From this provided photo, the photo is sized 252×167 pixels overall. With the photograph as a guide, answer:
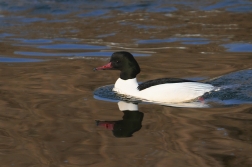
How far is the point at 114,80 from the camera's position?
10.9 metres

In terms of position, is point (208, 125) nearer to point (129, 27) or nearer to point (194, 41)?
point (194, 41)

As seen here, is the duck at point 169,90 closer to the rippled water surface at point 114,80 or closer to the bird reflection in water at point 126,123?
the rippled water surface at point 114,80

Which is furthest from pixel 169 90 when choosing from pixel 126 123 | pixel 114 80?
pixel 114 80

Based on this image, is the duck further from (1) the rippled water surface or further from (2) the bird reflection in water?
(2) the bird reflection in water

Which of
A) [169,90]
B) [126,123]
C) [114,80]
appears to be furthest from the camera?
[114,80]

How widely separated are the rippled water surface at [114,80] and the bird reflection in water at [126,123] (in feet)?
0.04

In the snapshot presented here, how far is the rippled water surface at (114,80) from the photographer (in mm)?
6883

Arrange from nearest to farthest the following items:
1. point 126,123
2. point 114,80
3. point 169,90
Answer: point 126,123 < point 169,90 < point 114,80

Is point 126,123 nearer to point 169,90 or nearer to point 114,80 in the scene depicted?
point 169,90

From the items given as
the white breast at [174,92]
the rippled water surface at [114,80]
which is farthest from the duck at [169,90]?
the rippled water surface at [114,80]

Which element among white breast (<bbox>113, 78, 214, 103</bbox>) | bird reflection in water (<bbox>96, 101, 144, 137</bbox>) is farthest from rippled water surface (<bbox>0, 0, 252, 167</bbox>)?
white breast (<bbox>113, 78, 214, 103</bbox>)

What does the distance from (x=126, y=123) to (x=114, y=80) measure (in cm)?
287

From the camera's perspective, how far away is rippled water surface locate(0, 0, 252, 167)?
688cm

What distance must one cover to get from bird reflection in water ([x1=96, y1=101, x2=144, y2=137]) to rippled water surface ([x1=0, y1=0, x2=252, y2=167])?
0.04 feet
